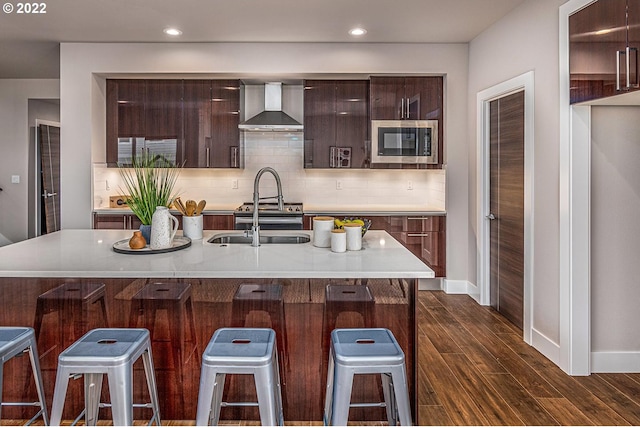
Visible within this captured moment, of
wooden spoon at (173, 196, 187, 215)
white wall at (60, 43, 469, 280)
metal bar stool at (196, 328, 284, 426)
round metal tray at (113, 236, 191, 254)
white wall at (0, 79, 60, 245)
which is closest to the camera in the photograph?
metal bar stool at (196, 328, 284, 426)

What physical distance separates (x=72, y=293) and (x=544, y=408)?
8.47 ft

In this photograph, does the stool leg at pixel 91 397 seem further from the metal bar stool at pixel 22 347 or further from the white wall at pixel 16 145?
the white wall at pixel 16 145

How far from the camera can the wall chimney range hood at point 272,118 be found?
5.19 metres

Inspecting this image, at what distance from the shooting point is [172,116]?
518 cm

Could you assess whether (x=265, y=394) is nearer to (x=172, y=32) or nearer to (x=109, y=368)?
(x=109, y=368)

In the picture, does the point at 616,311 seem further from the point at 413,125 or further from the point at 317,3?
the point at 317,3

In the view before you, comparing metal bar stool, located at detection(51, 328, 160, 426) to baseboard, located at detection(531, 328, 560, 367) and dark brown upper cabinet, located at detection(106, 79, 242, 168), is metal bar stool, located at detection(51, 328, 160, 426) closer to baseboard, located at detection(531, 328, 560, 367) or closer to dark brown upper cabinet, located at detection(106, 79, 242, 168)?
baseboard, located at detection(531, 328, 560, 367)

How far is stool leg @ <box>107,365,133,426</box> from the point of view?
185cm

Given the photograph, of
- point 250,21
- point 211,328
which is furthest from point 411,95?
point 211,328

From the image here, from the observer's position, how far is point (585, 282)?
303cm

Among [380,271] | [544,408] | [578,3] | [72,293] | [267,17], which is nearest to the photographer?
[380,271]

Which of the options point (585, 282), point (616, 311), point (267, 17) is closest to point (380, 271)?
point (585, 282)

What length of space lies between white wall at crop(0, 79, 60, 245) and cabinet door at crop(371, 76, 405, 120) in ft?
17.0

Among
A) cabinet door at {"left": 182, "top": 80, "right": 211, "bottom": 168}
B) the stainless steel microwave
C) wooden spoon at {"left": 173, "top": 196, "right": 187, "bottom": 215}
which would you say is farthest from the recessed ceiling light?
wooden spoon at {"left": 173, "top": 196, "right": 187, "bottom": 215}
